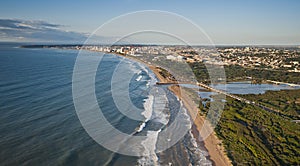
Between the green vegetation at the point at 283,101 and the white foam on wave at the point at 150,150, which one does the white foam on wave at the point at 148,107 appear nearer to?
the white foam on wave at the point at 150,150

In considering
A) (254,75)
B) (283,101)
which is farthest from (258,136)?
(254,75)

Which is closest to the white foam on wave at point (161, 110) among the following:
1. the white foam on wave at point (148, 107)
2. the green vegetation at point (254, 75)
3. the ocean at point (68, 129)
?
the ocean at point (68, 129)

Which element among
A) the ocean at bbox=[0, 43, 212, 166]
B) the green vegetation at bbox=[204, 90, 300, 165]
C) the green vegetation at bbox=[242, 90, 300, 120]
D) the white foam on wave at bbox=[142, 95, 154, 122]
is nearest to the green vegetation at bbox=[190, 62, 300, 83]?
the green vegetation at bbox=[242, 90, 300, 120]

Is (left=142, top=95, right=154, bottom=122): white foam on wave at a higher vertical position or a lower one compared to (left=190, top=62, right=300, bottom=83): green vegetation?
higher

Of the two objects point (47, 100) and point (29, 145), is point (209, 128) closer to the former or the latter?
point (29, 145)

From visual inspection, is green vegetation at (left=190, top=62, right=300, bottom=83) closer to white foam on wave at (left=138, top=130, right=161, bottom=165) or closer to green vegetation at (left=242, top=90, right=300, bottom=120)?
green vegetation at (left=242, top=90, right=300, bottom=120)

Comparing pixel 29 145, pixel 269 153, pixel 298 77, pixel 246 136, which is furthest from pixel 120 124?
pixel 298 77

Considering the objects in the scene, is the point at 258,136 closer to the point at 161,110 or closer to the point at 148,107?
the point at 161,110

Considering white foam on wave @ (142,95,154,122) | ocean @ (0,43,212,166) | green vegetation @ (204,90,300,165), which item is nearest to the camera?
ocean @ (0,43,212,166)
